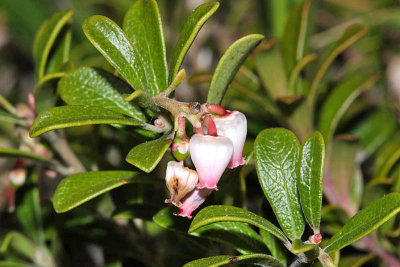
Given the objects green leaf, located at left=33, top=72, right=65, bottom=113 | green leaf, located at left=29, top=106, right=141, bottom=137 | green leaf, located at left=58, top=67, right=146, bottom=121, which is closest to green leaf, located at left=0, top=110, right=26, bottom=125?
green leaf, located at left=33, top=72, right=65, bottom=113

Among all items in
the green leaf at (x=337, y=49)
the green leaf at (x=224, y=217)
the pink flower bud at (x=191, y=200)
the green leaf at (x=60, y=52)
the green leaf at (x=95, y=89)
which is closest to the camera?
the green leaf at (x=224, y=217)

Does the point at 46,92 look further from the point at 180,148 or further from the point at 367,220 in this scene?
the point at 367,220

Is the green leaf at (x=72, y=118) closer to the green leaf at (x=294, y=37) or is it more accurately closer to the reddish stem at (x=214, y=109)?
the reddish stem at (x=214, y=109)

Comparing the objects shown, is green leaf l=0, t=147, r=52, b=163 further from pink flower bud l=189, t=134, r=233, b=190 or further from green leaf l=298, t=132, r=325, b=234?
green leaf l=298, t=132, r=325, b=234

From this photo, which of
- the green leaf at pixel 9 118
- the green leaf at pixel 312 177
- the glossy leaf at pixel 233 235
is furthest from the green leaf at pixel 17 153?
the green leaf at pixel 312 177

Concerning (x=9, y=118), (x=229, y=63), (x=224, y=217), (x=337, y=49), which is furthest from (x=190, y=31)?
(x=337, y=49)
